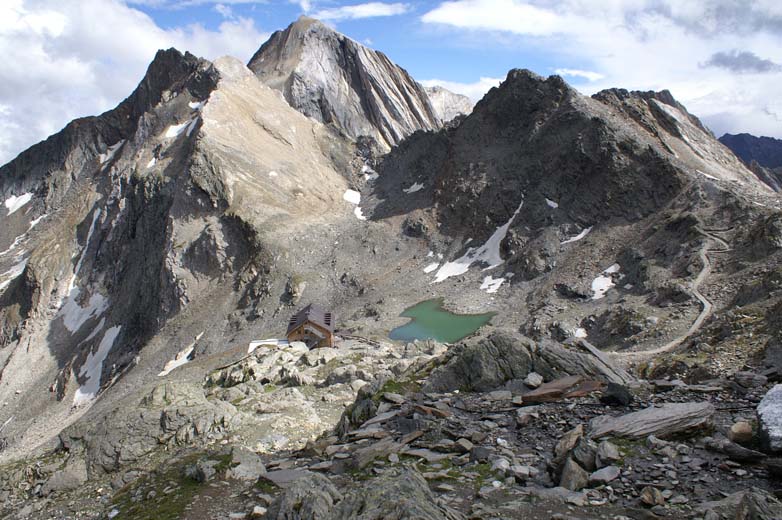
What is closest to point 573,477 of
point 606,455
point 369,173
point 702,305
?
point 606,455

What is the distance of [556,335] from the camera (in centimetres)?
5344

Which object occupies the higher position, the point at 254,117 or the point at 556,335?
the point at 254,117

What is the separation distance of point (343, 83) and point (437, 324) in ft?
351

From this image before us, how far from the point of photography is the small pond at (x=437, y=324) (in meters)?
61.9

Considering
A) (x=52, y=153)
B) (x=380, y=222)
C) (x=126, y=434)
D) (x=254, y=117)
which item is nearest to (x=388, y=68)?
(x=254, y=117)

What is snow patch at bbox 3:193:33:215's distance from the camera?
162375 millimetres

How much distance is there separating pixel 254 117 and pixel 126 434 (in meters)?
102

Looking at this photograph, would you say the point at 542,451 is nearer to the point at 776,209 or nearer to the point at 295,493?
the point at 295,493

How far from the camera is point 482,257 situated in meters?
83.9

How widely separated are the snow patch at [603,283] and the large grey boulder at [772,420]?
175 feet

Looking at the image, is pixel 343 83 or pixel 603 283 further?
pixel 343 83

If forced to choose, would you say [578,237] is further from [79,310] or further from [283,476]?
[79,310]

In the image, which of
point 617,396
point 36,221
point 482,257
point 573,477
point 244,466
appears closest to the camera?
point 573,477

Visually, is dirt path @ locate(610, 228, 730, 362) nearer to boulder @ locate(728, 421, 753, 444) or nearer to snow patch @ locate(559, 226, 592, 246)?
snow patch @ locate(559, 226, 592, 246)
